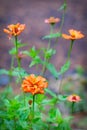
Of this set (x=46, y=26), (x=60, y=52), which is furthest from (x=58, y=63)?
(x=46, y=26)

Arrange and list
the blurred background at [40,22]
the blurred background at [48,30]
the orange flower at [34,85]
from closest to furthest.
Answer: the orange flower at [34,85] → the blurred background at [48,30] → the blurred background at [40,22]

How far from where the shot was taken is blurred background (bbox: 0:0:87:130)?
9.50 ft

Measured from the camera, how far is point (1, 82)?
3.08m

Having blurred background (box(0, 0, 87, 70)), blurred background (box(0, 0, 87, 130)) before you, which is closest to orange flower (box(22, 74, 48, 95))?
blurred background (box(0, 0, 87, 130))

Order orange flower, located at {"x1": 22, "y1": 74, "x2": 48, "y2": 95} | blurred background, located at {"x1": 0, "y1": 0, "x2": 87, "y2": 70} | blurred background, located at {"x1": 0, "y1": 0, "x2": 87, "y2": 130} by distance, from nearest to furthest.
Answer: orange flower, located at {"x1": 22, "y1": 74, "x2": 48, "y2": 95}
blurred background, located at {"x1": 0, "y1": 0, "x2": 87, "y2": 130}
blurred background, located at {"x1": 0, "y1": 0, "x2": 87, "y2": 70}

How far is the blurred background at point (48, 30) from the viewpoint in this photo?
9.50ft

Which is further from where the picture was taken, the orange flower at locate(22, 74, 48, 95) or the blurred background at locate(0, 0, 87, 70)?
the blurred background at locate(0, 0, 87, 70)

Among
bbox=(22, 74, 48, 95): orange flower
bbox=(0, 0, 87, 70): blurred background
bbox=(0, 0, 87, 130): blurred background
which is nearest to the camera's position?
bbox=(22, 74, 48, 95): orange flower

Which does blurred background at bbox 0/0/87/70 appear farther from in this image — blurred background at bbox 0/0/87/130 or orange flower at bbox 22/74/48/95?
orange flower at bbox 22/74/48/95

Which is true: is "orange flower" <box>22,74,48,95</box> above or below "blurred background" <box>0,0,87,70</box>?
below

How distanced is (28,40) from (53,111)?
262 cm

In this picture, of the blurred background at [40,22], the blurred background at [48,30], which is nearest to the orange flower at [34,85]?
the blurred background at [48,30]

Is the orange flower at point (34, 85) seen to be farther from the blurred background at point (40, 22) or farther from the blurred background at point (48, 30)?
the blurred background at point (40, 22)

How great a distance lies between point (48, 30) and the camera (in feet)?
13.2
